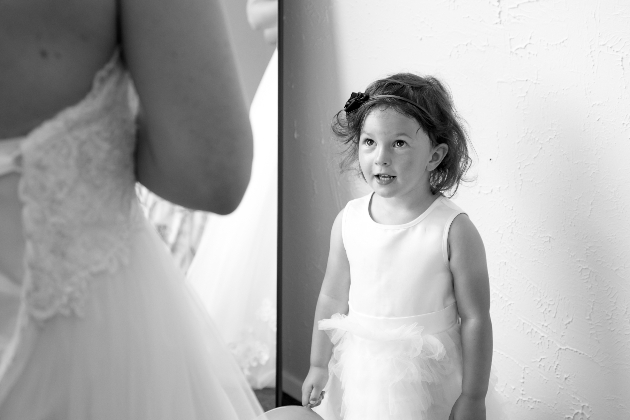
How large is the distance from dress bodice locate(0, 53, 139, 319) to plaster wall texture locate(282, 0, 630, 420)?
0.81m

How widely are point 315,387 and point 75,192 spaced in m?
0.86

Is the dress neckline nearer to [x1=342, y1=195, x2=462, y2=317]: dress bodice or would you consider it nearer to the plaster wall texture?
[x1=342, y1=195, x2=462, y2=317]: dress bodice

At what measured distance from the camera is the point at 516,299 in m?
1.16

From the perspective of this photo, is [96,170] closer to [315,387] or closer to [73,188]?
[73,188]

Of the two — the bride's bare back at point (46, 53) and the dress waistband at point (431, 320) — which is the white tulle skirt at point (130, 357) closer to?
the bride's bare back at point (46, 53)

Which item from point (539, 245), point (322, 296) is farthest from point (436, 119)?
point (322, 296)

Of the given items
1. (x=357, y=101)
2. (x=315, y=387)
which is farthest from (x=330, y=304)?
(x=357, y=101)

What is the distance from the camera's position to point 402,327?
1.04 m

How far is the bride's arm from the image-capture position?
0.37m

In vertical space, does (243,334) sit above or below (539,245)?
below

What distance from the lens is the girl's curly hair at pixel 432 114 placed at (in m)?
1.05

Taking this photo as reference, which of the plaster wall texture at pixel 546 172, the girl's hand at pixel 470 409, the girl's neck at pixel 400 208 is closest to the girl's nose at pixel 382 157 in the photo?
the girl's neck at pixel 400 208

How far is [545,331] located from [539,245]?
0.16 m

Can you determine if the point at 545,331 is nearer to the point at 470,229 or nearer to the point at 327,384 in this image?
the point at 470,229
